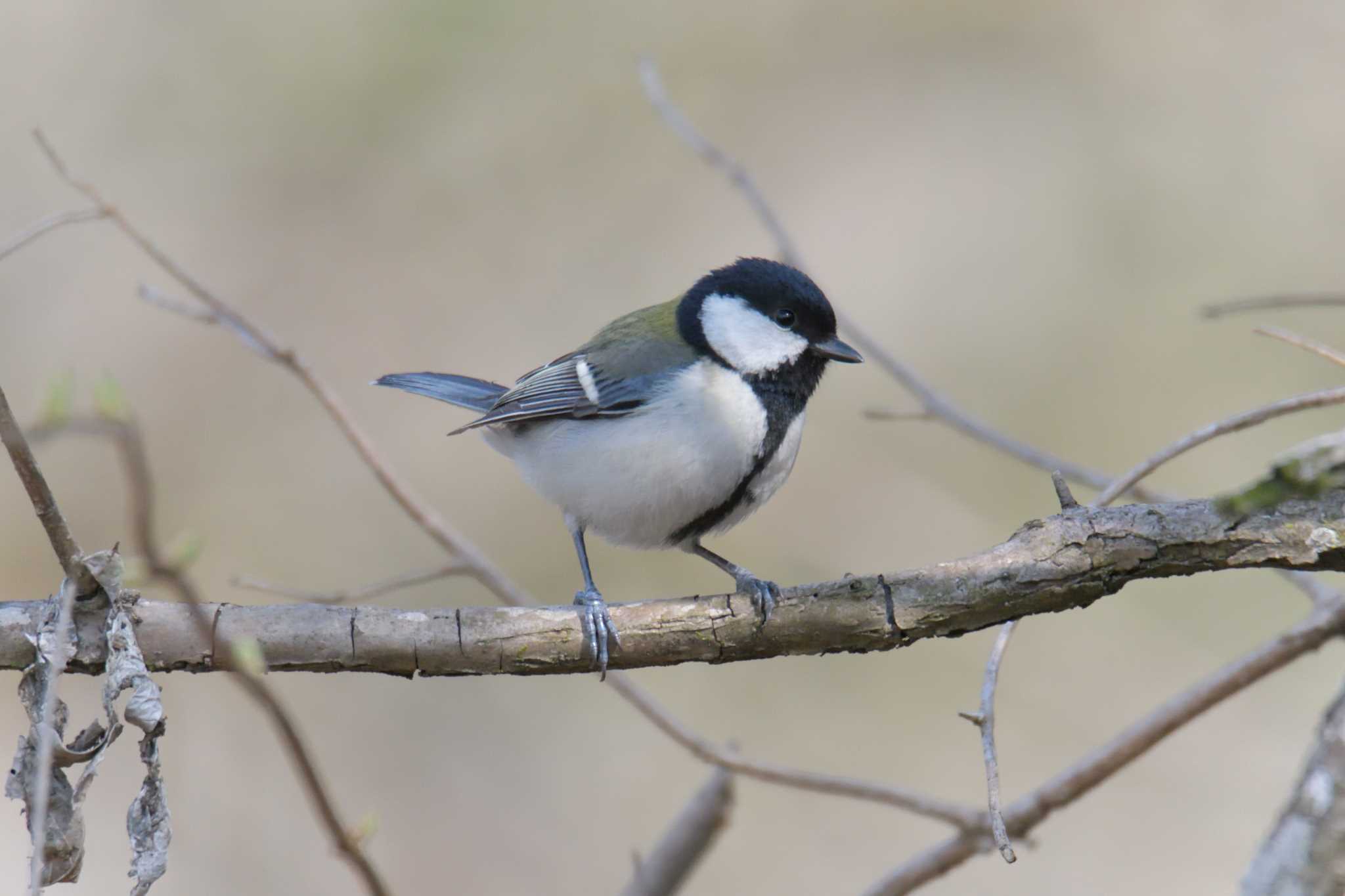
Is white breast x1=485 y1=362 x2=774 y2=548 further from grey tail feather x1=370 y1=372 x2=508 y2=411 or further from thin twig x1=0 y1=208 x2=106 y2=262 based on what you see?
thin twig x1=0 y1=208 x2=106 y2=262

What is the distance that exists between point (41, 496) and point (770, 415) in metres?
2.07

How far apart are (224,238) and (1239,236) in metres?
4.87

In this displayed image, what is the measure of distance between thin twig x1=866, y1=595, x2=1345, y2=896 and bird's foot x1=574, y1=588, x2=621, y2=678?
A: 0.81 metres

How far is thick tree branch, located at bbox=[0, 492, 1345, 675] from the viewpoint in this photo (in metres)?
2.11

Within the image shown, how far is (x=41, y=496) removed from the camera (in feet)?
5.63

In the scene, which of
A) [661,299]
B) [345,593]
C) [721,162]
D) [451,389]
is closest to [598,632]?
[345,593]

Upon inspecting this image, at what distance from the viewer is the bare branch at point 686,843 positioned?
2617 millimetres

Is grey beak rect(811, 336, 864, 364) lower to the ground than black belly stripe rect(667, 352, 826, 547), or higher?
higher

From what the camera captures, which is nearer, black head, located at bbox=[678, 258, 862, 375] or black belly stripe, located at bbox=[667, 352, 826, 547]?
black belly stripe, located at bbox=[667, 352, 826, 547]

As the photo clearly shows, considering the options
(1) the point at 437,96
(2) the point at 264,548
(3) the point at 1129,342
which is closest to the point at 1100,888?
(3) the point at 1129,342

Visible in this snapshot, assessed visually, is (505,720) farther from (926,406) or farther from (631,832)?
(926,406)

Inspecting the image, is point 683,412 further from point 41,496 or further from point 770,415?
point 41,496

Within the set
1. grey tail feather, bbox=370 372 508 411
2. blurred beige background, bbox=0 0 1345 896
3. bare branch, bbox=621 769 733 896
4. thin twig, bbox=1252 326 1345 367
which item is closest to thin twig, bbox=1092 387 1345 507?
thin twig, bbox=1252 326 1345 367

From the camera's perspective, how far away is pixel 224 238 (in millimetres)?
5949
